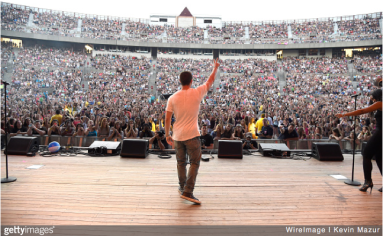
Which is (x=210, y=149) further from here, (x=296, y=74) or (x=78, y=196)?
(x=296, y=74)

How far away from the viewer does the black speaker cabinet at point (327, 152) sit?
5715mm

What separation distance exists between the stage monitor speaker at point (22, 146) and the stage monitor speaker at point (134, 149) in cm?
217

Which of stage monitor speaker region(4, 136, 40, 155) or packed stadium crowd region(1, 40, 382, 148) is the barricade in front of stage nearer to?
stage monitor speaker region(4, 136, 40, 155)

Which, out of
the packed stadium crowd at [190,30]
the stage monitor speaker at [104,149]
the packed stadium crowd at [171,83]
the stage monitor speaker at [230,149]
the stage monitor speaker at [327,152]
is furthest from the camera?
the packed stadium crowd at [190,30]

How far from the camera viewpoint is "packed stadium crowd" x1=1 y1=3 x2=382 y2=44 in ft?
108

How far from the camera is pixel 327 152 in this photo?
580cm

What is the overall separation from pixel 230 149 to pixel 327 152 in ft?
7.66

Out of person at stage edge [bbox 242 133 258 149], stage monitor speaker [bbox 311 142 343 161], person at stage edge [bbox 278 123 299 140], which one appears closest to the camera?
stage monitor speaker [bbox 311 142 343 161]

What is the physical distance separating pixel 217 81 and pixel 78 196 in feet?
81.8

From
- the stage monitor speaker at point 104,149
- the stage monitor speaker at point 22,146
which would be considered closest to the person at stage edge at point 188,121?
the stage monitor speaker at point 104,149

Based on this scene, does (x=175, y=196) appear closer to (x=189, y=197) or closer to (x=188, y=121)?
(x=189, y=197)

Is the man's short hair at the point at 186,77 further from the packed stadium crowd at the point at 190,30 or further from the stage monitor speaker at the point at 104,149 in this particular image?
the packed stadium crowd at the point at 190,30

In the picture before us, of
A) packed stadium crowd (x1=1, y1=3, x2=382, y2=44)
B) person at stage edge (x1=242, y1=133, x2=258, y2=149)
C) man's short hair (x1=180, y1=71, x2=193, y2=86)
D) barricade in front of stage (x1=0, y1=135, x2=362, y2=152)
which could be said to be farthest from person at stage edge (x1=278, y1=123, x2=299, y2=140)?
packed stadium crowd (x1=1, y1=3, x2=382, y2=44)

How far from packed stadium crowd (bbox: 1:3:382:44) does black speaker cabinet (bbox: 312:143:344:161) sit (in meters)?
32.4
